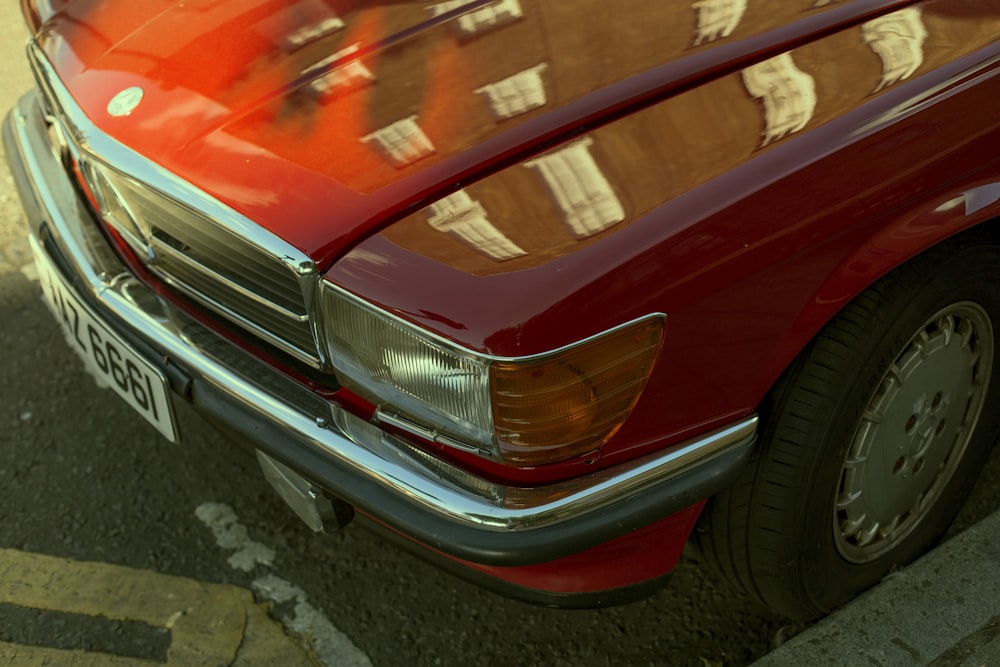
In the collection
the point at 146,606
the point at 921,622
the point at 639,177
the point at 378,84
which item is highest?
the point at 378,84

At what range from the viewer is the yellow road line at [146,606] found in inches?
84.0

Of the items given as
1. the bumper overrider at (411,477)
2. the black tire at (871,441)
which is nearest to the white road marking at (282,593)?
the bumper overrider at (411,477)

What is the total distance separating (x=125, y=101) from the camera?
6.23 feet

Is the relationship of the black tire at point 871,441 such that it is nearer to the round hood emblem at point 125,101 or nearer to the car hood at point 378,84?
the car hood at point 378,84

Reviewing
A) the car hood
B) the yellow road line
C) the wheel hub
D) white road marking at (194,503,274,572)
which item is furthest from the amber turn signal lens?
white road marking at (194,503,274,572)

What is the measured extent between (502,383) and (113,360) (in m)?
0.93

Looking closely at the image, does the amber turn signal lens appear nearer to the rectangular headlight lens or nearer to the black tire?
the rectangular headlight lens

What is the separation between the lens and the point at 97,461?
2.62m

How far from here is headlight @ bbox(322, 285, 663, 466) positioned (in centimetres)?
148

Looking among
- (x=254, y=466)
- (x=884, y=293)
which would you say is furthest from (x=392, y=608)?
(x=884, y=293)

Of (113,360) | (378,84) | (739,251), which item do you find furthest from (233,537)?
(739,251)

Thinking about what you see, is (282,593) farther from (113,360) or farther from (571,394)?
(571,394)

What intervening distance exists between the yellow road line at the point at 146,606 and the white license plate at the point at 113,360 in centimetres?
45

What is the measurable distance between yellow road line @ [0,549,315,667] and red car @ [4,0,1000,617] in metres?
0.47
